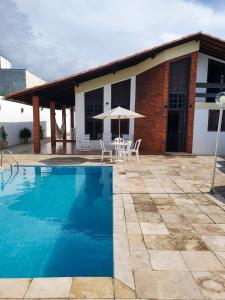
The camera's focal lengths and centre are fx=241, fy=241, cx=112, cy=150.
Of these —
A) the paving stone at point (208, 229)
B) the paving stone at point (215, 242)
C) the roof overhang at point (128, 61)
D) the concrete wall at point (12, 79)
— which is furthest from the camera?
the concrete wall at point (12, 79)

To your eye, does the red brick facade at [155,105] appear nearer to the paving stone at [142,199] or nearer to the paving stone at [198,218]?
the paving stone at [142,199]

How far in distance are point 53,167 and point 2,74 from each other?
2586 centimetres

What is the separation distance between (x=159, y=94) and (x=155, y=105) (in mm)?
677

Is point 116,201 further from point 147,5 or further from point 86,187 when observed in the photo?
point 147,5

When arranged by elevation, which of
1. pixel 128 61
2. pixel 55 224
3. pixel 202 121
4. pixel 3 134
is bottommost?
pixel 55 224

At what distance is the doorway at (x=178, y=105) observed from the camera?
14.1m

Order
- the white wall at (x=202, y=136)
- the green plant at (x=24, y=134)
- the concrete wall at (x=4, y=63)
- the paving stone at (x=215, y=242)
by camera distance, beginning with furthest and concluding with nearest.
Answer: the concrete wall at (x=4, y=63), the green plant at (x=24, y=134), the white wall at (x=202, y=136), the paving stone at (x=215, y=242)

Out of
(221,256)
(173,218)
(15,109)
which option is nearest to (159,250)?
(221,256)

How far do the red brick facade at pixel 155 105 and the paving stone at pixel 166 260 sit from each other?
10.9 m

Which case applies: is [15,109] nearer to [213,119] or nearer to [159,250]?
[213,119]

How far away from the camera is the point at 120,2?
10250 mm

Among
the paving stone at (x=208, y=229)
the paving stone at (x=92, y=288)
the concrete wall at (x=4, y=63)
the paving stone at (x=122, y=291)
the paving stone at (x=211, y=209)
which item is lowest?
the paving stone at (x=92, y=288)

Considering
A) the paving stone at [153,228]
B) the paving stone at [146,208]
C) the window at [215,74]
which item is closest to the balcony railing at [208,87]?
the window at [215,74]

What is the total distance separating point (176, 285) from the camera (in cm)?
316
